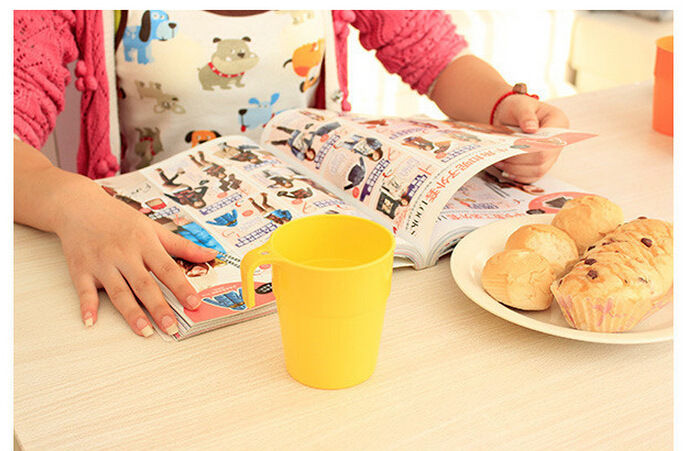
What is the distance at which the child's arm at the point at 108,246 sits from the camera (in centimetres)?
61

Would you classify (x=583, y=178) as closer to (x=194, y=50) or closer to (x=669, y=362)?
(x=669, y=362)

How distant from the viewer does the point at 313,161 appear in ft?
2.81

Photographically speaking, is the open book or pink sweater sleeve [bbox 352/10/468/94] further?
pink sweater sleeve [bbox 352/10/468/94]

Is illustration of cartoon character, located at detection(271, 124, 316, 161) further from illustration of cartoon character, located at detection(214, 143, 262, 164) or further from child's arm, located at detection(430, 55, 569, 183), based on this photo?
child's arm, located at detection(430, 55, 569, 183)

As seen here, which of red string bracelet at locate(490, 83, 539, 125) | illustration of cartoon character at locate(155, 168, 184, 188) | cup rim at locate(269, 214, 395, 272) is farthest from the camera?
red string bracelet at locate(490, 83, 539, 125)

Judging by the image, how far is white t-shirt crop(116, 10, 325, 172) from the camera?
1051 mm

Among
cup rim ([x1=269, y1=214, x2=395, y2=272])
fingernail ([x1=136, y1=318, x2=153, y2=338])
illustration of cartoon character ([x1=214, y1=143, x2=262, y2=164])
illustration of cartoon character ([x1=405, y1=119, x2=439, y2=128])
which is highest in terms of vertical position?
illustration of cartoon character ([x1=405, y1=119, x2=439, y2=128])

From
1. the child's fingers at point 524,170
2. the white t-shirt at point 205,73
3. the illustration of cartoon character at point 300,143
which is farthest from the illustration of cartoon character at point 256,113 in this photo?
the child's fingers at point 524,170

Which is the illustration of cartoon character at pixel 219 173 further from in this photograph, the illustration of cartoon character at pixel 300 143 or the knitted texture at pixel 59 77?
the knitted texture at pixel 59 77

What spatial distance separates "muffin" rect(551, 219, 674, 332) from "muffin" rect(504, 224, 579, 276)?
27 millimetres

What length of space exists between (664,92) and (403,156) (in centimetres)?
51

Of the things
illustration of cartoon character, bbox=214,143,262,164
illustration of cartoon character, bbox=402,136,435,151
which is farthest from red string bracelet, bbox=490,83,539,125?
illustration of cartoon character, bbox=214,143,262,164

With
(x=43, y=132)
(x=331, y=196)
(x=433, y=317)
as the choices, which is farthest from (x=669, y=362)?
(x=43, y=132)

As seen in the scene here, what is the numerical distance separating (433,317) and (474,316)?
0.12 ft
